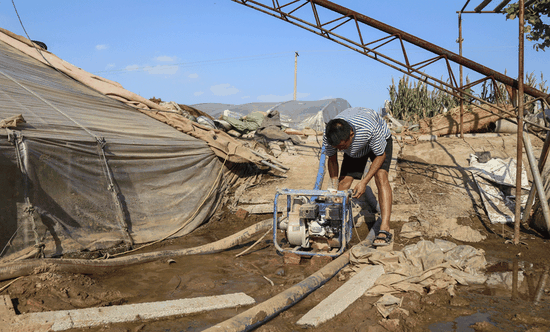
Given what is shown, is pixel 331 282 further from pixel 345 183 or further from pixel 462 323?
pixel 345 183

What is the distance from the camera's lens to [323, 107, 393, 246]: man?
13.9ft

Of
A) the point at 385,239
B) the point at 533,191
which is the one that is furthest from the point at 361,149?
the point at 533,191

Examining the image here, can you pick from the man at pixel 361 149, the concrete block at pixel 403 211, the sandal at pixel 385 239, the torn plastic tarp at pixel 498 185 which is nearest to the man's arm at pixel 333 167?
the man at pixel 361 149

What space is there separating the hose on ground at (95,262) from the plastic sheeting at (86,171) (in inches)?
38.1

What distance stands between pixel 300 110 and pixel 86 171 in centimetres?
980

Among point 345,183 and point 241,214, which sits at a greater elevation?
point 345,183

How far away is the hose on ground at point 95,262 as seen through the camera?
357cm

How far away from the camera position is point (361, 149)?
16.0ft

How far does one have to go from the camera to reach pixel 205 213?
22.8 ft

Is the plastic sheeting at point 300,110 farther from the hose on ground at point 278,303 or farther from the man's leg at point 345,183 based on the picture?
the hose on ground at point 278,303

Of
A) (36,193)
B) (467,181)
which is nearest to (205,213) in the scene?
(36,193)

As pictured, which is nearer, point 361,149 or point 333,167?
point 361,149

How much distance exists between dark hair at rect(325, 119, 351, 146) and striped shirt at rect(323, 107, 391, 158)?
0.93 ft

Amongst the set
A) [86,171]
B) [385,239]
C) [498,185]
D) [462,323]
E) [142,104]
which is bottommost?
[462,323]
